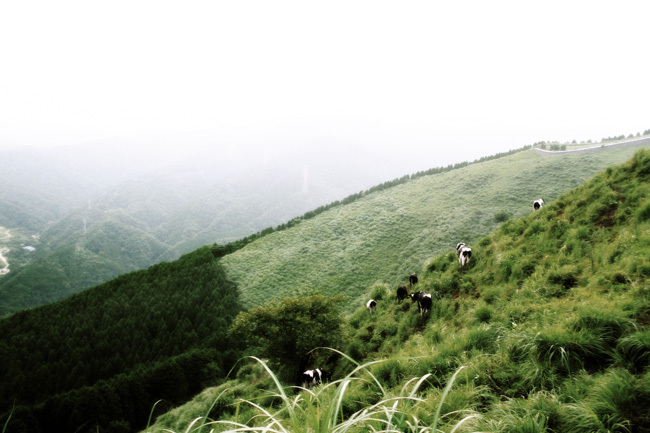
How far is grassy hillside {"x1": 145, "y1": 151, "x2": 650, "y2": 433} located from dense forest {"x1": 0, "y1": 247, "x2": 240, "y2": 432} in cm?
2169

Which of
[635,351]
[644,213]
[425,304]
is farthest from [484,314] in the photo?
[644,213]

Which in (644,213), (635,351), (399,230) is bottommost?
(399,230)

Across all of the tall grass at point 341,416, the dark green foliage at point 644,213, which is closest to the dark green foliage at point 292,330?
the tall grass at point 341,416

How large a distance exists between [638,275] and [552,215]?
17.5 ft

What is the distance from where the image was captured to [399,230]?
40.4 meters

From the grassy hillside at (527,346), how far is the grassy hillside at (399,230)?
1830cm

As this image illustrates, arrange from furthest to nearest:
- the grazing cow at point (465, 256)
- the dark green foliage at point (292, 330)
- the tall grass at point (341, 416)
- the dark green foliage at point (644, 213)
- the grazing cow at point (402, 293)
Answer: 1. the grazing cow at point (402, 293)
2. the dark green foliage at point (292, 330)
3. the grazing cow at point (465, 256)
4. the dark green foliage at point (644, 213)
5. the tall grass at point (341, 416)

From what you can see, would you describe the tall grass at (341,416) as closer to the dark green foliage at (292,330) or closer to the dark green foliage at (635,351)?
the dark green foliage at (635,351)

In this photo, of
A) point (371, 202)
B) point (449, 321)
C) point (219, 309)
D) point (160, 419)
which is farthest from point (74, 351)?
point (371, 202)

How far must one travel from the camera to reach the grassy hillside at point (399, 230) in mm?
32156

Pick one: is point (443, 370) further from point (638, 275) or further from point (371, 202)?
point (371, 202)

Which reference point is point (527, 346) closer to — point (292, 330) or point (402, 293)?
point (402, 293)

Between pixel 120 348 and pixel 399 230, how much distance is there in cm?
3672

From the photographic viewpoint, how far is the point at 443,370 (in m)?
4.88
